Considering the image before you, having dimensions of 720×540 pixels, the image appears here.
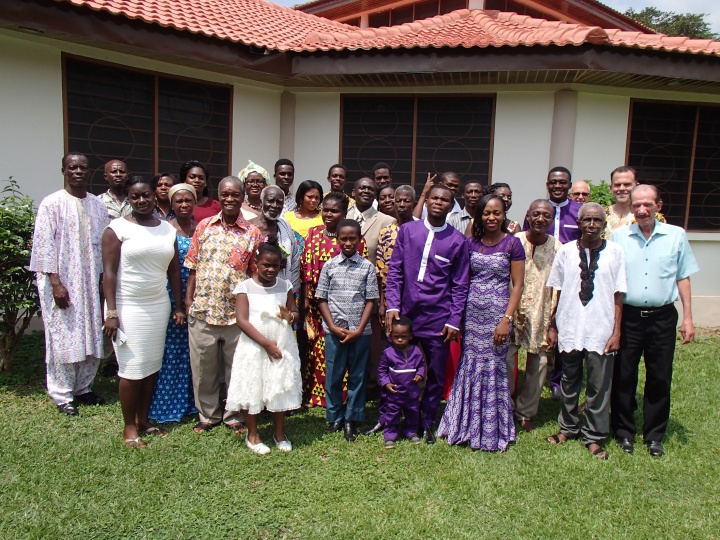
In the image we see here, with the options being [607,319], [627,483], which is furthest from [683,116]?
[627,483]

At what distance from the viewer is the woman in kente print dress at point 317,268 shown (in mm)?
4242

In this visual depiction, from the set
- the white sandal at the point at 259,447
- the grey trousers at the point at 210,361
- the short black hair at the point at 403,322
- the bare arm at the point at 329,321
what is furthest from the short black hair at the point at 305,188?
the white sandal at the point at 259,447

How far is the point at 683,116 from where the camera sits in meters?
8.12

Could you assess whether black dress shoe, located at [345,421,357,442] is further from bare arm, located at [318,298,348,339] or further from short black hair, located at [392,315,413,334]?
short black hair, located at [392,315,413,334]

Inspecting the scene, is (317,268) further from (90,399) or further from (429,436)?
(90,399)

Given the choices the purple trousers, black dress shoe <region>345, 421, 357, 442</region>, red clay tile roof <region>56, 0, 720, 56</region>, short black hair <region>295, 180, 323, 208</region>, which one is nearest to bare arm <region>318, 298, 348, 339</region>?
the purple trousers

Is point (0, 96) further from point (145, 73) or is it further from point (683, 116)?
point (683, 116)

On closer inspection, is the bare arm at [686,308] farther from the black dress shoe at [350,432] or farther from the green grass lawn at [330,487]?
the black dress shoe at [350,432]

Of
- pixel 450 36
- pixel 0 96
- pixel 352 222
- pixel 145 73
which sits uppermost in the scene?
pixel 450 36

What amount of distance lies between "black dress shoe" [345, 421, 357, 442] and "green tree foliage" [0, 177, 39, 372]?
2.97 meters

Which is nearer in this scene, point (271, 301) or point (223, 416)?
point (271, 301)

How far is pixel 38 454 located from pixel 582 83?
7.48m

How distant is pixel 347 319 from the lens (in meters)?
4.04

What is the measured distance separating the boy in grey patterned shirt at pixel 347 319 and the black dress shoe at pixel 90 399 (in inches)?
77.1
